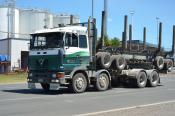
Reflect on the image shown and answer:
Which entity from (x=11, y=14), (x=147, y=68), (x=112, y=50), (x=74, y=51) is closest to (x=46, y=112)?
(x=74, y=51)

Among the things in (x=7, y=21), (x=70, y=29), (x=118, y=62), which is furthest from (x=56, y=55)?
(x=7, y=21)

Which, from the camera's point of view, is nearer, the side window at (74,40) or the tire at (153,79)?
the side window at (74,40)

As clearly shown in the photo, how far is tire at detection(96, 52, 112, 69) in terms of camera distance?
24.0 meters

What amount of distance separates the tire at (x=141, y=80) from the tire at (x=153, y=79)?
0.56 m

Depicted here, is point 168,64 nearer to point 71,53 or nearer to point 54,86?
point 71,53

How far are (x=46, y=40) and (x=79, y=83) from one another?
2.78m

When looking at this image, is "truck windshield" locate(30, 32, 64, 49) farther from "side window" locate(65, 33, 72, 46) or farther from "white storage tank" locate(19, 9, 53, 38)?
"white storage tank" locate(19, 9, 53, 38)

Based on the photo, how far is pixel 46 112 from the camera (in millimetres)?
14016

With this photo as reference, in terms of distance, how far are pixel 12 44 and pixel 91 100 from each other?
175 feet

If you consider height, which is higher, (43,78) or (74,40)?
(74,40)

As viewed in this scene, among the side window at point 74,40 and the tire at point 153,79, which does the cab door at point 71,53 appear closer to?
the side window at point 74,40

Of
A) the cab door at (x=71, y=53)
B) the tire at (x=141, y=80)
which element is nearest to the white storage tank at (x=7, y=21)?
the tire at (x=141, y=80)

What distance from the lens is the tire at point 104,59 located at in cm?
2403

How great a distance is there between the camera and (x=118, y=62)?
25.6 metres
